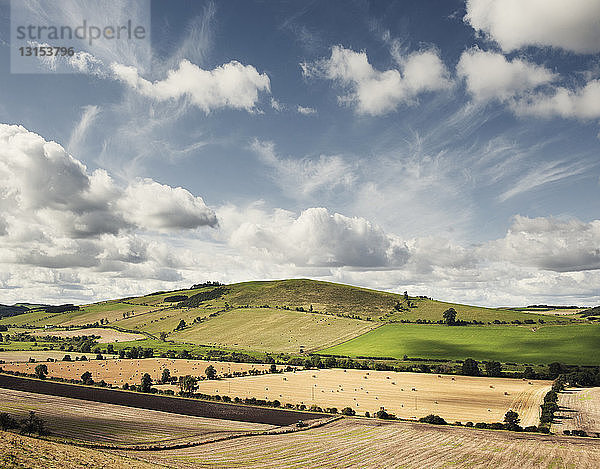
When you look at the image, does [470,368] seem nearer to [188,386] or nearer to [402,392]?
[402,392]

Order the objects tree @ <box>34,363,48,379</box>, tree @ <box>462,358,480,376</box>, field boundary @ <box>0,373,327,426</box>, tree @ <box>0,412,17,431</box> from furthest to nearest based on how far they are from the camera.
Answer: tree @ <box>462,358,480,376</box> < tree @ <box>34,363,48,379</box> < field boundary @ <box>0,373,327,426</box> < tree @ <box>0,412,17,431</box>

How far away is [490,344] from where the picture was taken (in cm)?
16775

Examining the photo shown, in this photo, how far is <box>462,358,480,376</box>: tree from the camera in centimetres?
13412

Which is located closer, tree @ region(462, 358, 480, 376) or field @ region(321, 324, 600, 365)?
tree @ region(462, 358, 480, 376)

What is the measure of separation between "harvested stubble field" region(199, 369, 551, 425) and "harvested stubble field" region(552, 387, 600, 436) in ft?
14.6

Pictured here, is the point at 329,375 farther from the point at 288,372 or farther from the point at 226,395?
the point at 226,395

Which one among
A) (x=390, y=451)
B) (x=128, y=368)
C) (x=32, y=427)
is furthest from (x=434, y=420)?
(x=128, y=368)

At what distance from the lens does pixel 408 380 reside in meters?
126

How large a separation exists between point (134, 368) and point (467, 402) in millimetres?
110428

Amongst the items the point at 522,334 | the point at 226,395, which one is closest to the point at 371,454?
the point at 226,395

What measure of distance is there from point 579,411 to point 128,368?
439 ft

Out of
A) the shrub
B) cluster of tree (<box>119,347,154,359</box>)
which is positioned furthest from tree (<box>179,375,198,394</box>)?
cluster of tree (<box>119,347,154,359</box>)

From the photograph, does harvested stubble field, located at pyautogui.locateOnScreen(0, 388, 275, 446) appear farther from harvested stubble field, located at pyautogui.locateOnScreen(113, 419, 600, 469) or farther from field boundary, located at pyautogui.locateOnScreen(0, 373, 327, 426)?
harvested stubble field, located at pyautogui.locateOnScreen(113, 419, 600, 469)

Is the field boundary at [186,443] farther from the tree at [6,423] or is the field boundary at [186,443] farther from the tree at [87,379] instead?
the tree at [87,379]
